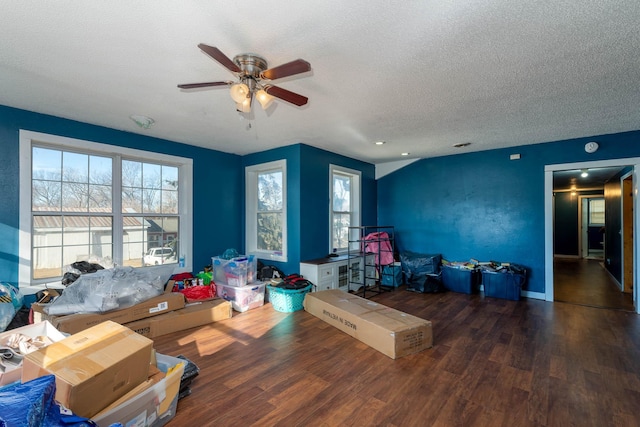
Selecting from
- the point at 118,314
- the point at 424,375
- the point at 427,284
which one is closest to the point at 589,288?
the point at 427,284

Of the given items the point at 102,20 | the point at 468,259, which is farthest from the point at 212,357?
the point at 468,259

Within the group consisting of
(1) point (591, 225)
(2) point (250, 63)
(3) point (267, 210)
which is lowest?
(1) point (591, 225)

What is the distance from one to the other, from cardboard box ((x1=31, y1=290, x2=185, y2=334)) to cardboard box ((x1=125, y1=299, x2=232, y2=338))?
60 mm

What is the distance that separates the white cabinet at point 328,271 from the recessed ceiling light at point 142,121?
269 cm

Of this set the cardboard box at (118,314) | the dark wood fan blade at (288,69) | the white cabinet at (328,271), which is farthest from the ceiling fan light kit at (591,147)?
the cardboard box at (118,314)

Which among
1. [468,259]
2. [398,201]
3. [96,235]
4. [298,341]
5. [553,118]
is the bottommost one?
[298,341]

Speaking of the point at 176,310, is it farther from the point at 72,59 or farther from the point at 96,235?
the point at 72,59

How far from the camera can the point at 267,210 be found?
4992 mm

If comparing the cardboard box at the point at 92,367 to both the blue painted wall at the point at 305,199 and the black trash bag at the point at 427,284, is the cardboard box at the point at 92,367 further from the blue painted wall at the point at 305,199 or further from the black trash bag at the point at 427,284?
the black trash bag at the point at 427,284

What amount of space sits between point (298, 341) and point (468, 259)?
357cm

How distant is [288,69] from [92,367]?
1906mm

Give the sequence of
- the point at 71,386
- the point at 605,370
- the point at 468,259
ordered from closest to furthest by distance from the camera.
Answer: the point at 71,386 → the point at 605,370 → the point at 468,259

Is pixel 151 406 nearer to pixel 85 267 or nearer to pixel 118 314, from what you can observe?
pixel 118 314

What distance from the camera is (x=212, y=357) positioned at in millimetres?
2598
